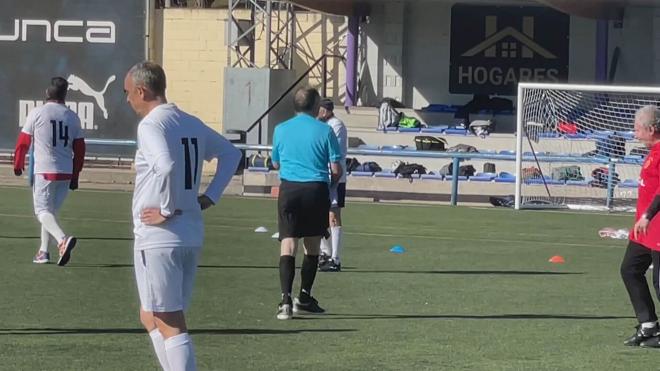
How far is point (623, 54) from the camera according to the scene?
116 feet

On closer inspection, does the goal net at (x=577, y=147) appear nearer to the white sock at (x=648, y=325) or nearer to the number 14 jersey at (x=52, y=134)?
the number 14 jersey at (x=52, y=134)

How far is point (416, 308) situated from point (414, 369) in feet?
10.6

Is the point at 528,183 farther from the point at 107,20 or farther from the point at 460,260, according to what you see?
the point at 107,20

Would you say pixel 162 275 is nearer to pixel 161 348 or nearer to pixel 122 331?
pixel 161 348

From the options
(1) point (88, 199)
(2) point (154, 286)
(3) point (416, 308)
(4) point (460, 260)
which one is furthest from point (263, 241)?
(2) point (154, 286)

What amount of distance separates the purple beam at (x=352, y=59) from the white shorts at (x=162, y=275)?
2886 cm

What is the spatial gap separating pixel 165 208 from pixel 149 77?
2.31ft

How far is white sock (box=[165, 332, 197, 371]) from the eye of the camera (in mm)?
7570

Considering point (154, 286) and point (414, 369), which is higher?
point (154, 286)

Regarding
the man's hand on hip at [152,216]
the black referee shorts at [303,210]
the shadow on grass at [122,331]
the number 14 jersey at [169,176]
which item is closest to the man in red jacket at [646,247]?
the shadow on grass at [122,331]

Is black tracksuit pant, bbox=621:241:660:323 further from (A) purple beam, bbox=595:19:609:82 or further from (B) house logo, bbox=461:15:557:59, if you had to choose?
(B) house logo, bbox=461:15:557:59

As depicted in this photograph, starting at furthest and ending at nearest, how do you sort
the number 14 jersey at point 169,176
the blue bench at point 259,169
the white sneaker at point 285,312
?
the blue bench at point 259,169 < the white sneaker at point 285,312 < the number 14 jersey at point 169,176

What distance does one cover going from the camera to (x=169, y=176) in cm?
748

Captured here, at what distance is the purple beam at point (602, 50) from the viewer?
113ft
